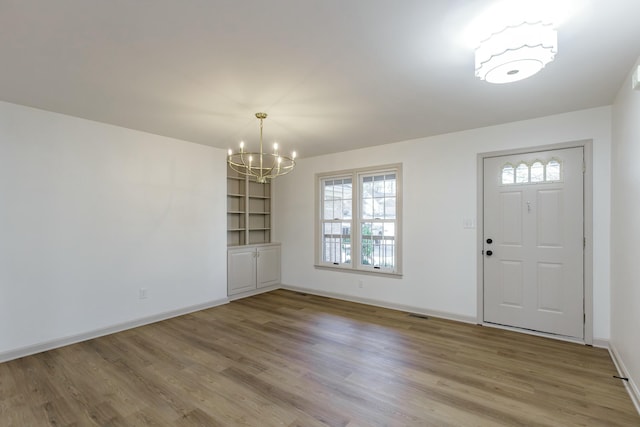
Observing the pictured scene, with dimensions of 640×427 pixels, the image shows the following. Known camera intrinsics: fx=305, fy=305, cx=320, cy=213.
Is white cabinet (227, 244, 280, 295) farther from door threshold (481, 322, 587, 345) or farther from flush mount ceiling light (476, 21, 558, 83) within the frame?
flush mount ceiling light (476, 21, 558, 83)

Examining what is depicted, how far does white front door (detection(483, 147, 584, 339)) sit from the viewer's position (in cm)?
335

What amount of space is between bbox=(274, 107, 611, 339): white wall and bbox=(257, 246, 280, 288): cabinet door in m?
1.23

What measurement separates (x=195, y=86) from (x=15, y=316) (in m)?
2.89

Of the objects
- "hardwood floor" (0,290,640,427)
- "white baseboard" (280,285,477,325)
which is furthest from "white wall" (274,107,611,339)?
"hardwood floor" (0,290,640,427)

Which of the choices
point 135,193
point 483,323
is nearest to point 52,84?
point 135,193

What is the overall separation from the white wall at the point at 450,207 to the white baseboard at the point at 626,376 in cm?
31

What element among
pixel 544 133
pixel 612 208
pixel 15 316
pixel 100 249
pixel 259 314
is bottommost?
pixel 259 314

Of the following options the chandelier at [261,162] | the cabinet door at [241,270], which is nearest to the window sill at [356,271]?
the cabinet door at [241,270]

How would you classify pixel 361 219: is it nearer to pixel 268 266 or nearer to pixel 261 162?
pixel 268 266

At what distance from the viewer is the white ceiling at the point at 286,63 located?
5.62 feet

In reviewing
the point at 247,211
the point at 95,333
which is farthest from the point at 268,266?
the point at 95,333

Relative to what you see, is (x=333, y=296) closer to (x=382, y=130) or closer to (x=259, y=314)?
(x=259, y=314)

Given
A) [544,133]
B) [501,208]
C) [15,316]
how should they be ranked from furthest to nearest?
[501,208] → [544,133] → [15,316]

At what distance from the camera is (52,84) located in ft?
8.51
